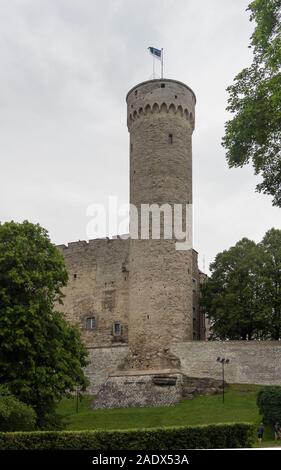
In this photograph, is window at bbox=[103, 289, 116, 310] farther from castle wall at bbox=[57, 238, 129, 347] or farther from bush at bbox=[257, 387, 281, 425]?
bush at bbox=[257, 387, 281, 425]

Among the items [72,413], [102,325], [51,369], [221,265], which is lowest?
[72,413]

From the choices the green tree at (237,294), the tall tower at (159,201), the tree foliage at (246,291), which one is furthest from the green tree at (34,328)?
A: the tree foliage at (246,291)

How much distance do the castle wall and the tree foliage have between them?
19.2ft

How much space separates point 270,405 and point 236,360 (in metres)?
8.96

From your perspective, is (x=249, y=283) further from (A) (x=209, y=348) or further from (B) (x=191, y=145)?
(B) (x=191, y=145)

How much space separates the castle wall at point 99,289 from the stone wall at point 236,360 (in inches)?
270

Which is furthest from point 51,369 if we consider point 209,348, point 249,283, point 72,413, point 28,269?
point 249,283

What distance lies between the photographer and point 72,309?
48.3m

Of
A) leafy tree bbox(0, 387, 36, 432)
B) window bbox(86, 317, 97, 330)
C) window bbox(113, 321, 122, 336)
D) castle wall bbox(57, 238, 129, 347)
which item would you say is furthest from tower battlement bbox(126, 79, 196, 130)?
leafy tree bbox(0, 387, 36, 432)

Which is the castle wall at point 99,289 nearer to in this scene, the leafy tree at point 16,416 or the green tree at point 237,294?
the green tree at point 237,294

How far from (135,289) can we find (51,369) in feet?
48.4

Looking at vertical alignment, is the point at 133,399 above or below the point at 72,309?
below

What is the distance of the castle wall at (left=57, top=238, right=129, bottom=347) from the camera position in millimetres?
45781

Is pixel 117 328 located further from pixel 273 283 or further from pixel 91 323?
pixel 273 283
